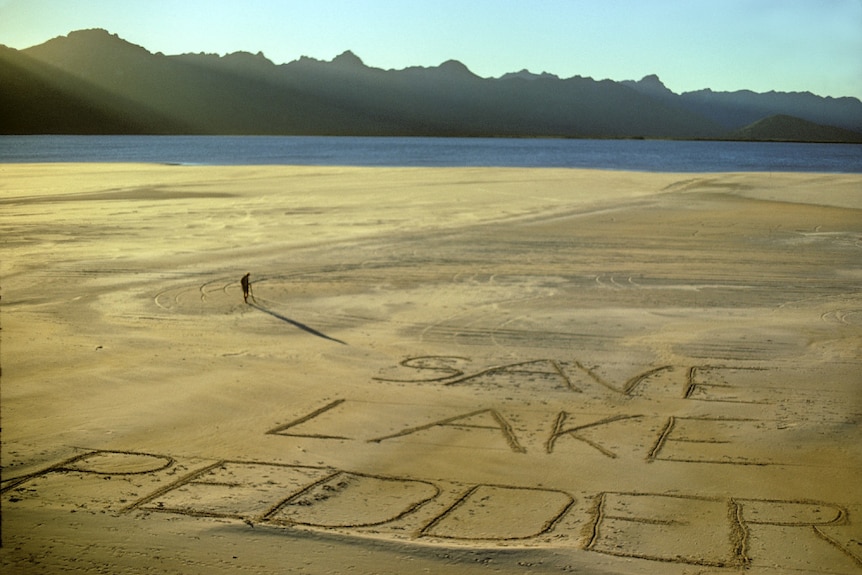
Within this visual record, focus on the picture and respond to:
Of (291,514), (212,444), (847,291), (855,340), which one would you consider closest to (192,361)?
(212,444)

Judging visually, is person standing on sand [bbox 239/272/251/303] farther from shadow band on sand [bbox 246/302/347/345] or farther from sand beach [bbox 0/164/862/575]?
sand beach [bbox 0/164/862/575]

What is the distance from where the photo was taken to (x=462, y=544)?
5.31 meters

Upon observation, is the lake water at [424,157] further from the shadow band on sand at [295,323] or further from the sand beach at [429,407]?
the shadow band on sand at [295,323]

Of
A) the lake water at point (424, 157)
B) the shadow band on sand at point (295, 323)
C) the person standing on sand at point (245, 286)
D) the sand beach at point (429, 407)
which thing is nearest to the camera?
the sand beach at point (429, 407)

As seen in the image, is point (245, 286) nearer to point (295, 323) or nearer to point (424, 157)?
point (295, 323)

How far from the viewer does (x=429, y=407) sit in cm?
793

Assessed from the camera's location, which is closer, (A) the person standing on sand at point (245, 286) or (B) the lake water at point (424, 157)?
(A) the person standing on sand at point (245, 286)

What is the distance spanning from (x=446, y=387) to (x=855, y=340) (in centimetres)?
526

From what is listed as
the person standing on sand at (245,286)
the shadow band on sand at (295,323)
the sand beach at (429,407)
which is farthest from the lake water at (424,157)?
the shadow band on sand at (295,323)

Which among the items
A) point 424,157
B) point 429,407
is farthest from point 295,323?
point 424,157

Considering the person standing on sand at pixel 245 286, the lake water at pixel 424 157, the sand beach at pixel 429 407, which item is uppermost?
the lake water at pixel 424 157

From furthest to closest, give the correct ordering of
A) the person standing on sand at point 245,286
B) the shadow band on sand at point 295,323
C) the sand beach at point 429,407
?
the person standing on sand at point 245,286, the shadow band on sand at point 295,323, the sand beach at point 429,407

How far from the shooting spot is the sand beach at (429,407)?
5.36 metres

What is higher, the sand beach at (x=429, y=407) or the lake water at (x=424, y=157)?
the lake water at (x=424, y=157)
